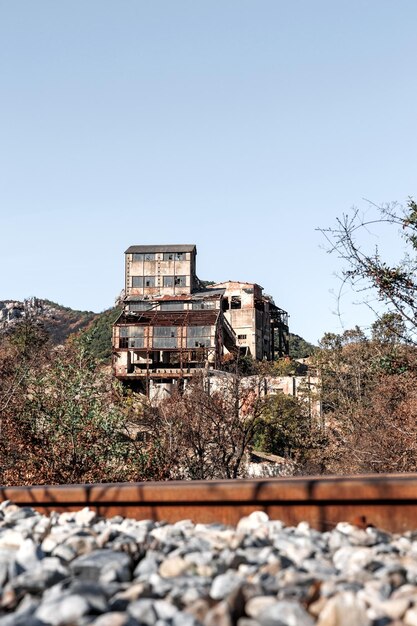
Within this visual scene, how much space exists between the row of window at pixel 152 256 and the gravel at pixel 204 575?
56.6m

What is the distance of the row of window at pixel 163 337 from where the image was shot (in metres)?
49.4

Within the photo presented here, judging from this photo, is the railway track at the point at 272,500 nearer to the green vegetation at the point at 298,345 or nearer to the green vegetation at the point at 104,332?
the green vegetation at the point at 104,332

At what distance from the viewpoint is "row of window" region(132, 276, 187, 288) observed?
5900cm

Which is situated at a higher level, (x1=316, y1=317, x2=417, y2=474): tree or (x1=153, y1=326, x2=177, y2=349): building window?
(x1=153, y1=326, x2=177, y2=349): building window

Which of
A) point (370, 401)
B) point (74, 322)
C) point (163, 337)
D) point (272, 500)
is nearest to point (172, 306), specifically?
point (163, 337)

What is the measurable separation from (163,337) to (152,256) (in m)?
11.8

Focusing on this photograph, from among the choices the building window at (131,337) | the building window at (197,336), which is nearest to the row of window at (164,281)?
the building window at (131,337)

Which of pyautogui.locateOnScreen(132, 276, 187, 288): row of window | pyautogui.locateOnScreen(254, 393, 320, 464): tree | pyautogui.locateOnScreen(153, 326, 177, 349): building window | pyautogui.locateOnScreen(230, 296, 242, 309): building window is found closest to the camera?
pyautogui.locateOnScreen(254, 393, 320, 464): tree

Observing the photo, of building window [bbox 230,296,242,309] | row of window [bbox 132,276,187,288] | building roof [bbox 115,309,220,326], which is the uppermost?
row of window [bbox 132,276,187,288]

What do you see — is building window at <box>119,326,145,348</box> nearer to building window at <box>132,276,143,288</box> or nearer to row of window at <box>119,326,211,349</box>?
row of window at <box>119,326,211,349</box>

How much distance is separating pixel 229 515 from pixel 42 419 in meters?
8.00

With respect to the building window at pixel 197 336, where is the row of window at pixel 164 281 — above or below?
above

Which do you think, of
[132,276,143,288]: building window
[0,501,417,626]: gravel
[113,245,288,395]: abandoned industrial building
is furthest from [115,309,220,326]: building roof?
[0,501,417,626]: gravel

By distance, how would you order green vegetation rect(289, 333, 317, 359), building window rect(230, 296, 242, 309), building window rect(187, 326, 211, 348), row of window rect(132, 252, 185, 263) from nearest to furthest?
1. building window rect(187, 326, 211, 348)
2. building window rect(230, 296, 242, 309)
3. row of window rect(132, 252, 185, 263)
4. green vegetation rect(289, 333, 317, 359)
